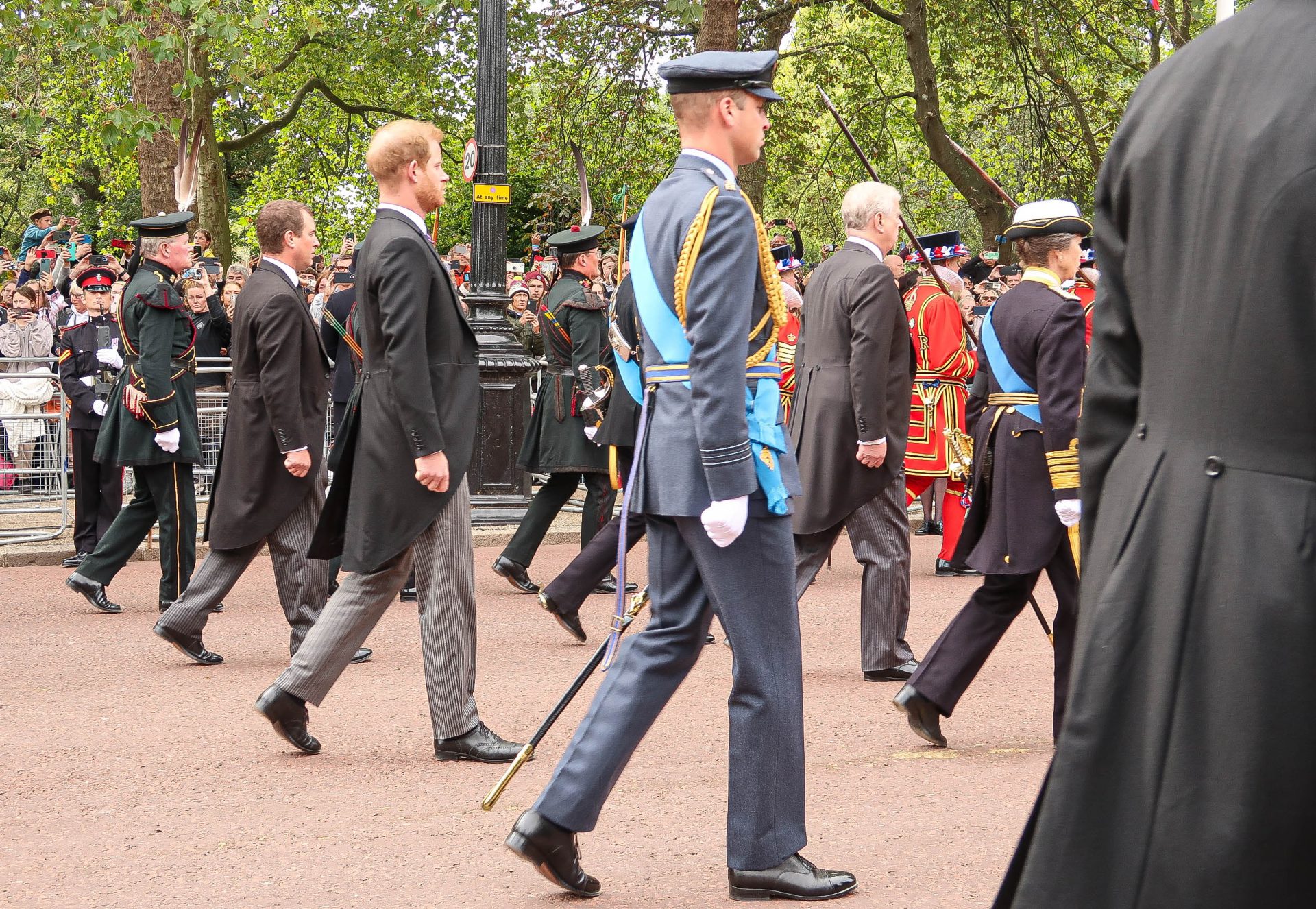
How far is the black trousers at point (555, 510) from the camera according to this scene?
30.1 ft

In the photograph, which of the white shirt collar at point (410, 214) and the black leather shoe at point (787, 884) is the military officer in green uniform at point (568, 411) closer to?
the white shirt collar at point (410, 214)

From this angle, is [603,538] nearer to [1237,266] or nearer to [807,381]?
[807,381]

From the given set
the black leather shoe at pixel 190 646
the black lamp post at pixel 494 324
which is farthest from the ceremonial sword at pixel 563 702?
the black lamp post at pixel 494 324

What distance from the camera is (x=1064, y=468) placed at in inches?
215

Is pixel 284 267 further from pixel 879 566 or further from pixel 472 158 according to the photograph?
pixel 472 158

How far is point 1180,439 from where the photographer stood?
226 cm

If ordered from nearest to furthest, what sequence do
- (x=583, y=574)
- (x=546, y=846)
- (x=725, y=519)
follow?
(x=725, y=519), (x=546, y=846), (x=583, y=574)

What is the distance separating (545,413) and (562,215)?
13529mm

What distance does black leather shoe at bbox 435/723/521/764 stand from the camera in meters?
5.40

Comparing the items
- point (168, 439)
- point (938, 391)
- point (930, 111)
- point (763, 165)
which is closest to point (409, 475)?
point (168, 439)

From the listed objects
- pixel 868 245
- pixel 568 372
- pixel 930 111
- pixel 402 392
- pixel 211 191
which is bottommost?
pixel 568 372

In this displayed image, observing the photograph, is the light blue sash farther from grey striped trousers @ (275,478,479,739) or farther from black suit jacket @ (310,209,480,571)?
grey striped trousers @ (275,478,479,739)

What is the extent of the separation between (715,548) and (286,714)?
215 cm

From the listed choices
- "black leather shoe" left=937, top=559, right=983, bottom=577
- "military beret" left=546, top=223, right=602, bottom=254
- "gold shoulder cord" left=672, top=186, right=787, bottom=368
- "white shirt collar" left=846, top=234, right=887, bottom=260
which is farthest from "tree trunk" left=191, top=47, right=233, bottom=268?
"gold shoulder cord" left=672, top=186, right=787, bottom=368
